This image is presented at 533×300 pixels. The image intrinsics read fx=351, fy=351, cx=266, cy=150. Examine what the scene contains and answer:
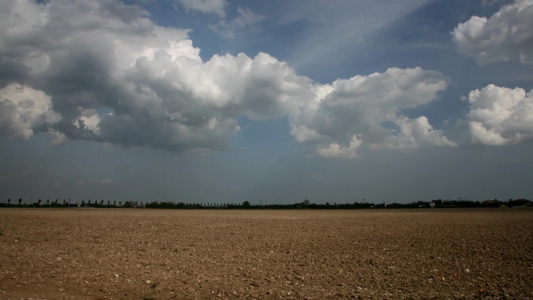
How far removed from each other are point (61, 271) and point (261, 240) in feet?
38.2

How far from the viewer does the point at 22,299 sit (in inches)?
414

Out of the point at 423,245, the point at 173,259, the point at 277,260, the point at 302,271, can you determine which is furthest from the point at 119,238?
the point at 423,245

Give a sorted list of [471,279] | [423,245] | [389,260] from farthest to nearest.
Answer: [423,245] → [389,260] → [471,279]

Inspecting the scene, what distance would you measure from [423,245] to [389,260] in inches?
182

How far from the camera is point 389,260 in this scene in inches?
619

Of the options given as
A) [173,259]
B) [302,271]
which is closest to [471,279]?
[302,271]

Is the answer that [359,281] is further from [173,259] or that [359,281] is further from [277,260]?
[173,259]

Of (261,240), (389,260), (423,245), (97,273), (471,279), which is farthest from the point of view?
(261,240)

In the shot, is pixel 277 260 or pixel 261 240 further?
pixel 261 240

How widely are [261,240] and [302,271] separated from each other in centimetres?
858

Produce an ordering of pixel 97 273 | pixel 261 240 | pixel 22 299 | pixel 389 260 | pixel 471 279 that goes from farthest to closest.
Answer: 1. pixel 261 240
2. pixel 389 260
3. pixel 97 273
4. pixel 471 279
5. pixel 22 299

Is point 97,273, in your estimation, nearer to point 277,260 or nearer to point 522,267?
point 277,260

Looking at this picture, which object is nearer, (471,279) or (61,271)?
(471,279)

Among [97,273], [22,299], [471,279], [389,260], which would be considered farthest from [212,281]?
[471,279]
